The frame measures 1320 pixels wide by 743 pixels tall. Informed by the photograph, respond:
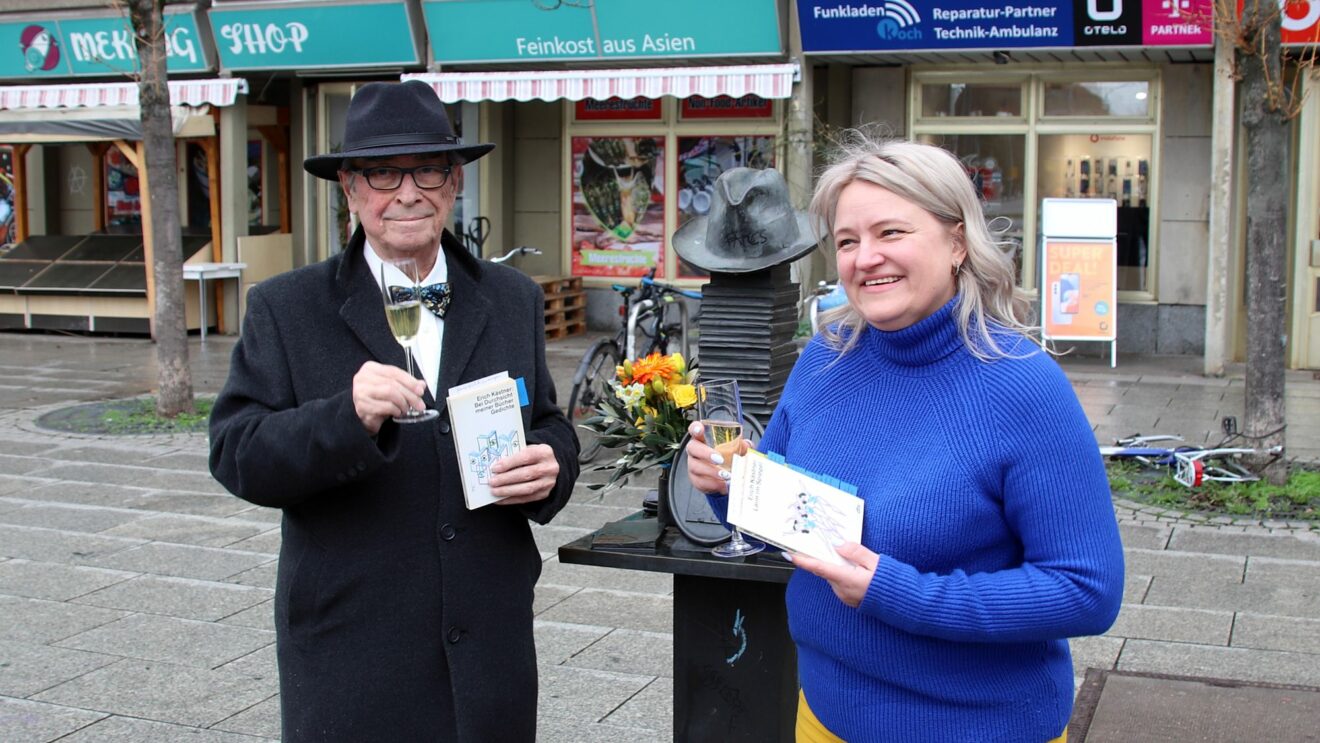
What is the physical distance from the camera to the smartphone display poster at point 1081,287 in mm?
12359

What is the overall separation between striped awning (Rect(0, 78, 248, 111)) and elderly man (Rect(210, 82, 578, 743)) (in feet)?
42.3

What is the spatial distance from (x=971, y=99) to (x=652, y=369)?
35.3ft

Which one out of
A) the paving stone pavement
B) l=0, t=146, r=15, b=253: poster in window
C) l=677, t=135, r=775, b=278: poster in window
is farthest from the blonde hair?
l=0, t=146, r=15, b=253: poster in window

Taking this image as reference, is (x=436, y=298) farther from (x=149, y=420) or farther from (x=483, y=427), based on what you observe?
(x=149, y=420)

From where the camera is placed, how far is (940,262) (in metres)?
2.18

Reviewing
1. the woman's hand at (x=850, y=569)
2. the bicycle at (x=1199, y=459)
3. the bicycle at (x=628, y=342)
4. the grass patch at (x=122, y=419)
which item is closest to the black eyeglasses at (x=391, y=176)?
the woman's hand at (x=850, y=569)

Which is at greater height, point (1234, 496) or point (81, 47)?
point (81, 47)

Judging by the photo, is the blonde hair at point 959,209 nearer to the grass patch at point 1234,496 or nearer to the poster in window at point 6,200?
the grass patch at point 1234,496

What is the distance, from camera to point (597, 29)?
13383mm

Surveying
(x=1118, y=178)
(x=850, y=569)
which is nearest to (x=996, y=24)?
(x=1118, y=178)

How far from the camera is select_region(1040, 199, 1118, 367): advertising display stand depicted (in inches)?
486

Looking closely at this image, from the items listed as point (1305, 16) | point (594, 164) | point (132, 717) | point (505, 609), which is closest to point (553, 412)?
point (505, 609)

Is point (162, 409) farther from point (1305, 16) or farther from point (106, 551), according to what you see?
point (1305, 16)

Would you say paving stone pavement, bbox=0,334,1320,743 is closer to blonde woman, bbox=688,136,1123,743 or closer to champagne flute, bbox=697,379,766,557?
champagne flute, bbox=697,379,766,557
